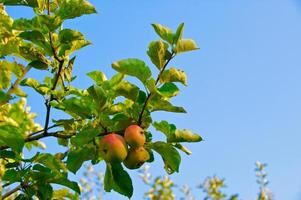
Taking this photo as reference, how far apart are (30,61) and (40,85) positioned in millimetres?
153

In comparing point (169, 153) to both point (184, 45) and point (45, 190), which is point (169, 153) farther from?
point (45, 190)

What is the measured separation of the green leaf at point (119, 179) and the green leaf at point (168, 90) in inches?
16.0

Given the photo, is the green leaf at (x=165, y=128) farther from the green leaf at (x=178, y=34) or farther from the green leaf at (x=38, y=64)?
the green leaf at (x=38, y=64)

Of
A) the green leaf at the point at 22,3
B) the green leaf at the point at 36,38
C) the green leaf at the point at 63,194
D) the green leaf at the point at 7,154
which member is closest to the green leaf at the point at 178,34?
the green leaf at the point at 36,38

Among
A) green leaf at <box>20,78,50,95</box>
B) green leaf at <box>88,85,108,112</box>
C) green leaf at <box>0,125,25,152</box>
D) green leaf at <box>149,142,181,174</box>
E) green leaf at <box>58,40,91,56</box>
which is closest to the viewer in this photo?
green leaf at <box>0,125,25,152</box>

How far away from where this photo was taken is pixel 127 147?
2.07 meters

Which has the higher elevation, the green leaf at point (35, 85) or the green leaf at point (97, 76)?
the green leaf at point (97, 76)

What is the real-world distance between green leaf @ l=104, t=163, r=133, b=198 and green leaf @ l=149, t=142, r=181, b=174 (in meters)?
0.18

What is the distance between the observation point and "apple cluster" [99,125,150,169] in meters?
1.95

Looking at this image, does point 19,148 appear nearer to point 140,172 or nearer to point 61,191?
point 61,191

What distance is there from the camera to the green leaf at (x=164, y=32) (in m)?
2.09

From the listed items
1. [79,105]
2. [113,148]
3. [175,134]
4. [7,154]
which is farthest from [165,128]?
[7,154]

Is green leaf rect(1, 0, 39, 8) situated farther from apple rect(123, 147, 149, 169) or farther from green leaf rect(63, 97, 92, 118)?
apple rect(123, 147, 149, 169)

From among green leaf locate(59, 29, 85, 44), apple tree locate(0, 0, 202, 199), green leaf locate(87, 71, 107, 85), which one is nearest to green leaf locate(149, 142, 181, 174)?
apple tree locate(0, 0, 202, 199)
